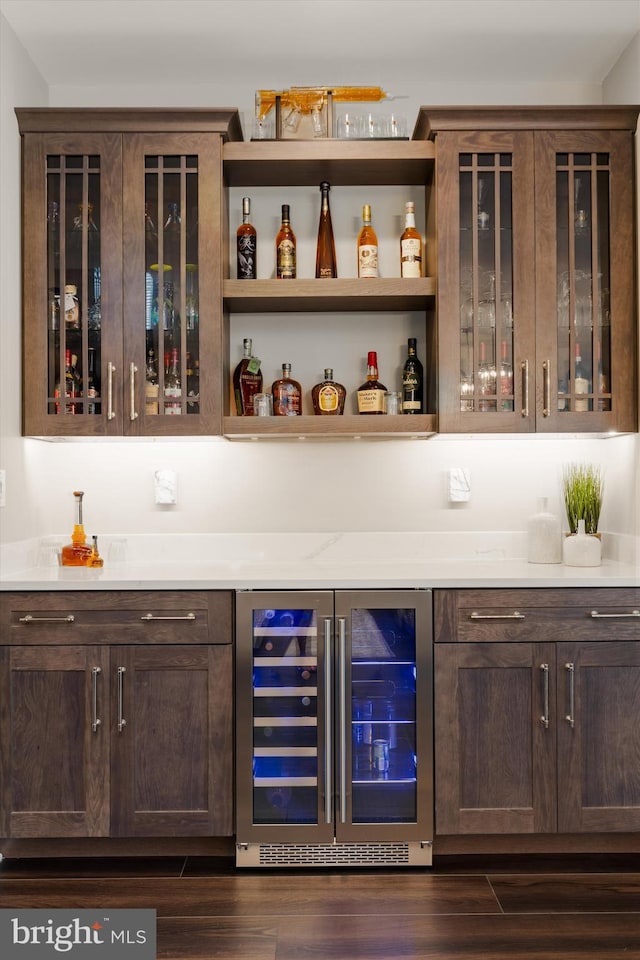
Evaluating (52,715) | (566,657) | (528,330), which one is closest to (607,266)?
(528,330)

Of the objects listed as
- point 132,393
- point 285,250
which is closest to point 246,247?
point 285,250

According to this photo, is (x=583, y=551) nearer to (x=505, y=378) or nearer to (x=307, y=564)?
(x=505, y=378)

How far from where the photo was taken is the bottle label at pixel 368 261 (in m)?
2.86

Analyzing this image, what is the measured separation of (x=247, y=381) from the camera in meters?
2.92

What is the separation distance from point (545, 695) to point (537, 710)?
0.17 feet

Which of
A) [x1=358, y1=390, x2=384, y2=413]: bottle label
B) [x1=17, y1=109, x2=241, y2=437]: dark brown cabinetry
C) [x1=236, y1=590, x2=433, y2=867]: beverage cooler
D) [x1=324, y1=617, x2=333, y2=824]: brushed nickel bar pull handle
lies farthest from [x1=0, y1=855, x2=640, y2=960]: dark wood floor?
[x1=358, y1=390, x2=384, y2=413]: bottle label

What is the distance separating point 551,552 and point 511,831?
38.3 inches

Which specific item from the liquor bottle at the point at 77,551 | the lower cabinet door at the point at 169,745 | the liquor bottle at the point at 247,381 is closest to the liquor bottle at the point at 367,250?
the liquor bottle at the point at 247,381

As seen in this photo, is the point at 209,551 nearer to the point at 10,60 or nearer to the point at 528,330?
the point at 528,330

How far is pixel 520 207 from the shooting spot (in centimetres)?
274

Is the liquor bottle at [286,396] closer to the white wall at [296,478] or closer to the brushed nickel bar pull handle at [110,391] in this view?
the white wall at [296,478]

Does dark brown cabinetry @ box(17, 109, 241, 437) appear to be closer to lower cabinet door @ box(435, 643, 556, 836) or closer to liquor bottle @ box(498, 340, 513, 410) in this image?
liquor bottle @ box(498, 340, 513, 410)

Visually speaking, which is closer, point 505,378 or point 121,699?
point 121,699

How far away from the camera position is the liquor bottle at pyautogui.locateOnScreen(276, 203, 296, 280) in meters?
2.88
